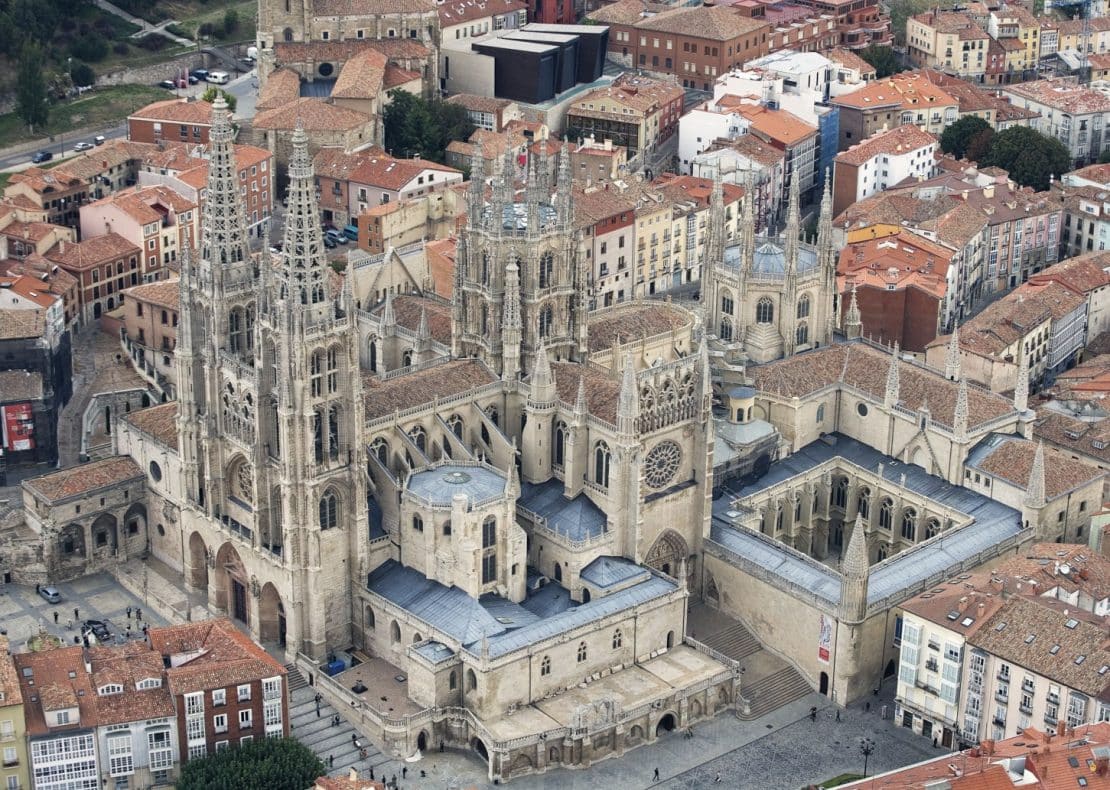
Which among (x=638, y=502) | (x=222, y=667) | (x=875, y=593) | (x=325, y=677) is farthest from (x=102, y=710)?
(x=875, y=593)

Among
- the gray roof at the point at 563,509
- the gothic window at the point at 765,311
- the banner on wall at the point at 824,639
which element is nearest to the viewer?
the banner on wall at the point at 824,639

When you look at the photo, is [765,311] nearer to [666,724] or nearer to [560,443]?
[560,443]

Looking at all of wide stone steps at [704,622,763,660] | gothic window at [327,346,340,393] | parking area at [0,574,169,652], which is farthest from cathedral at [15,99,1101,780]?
parking area at [0,574,169,652]

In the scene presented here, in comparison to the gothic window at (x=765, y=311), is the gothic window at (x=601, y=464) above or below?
below

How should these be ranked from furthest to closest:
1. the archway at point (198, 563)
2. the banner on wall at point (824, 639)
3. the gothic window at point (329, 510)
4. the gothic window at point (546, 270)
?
the archway at point (198, 563) < the gothic window at point (546, 270) < the banner on wall at point (824, 639) < the gothic window at point (329, 510)

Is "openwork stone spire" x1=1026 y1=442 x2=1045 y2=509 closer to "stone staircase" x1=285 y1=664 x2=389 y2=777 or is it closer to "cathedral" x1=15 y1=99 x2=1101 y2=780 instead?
"cathedral" x1=15 y1=99 x2=1101 y2=780

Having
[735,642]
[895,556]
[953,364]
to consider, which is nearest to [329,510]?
[735,642]

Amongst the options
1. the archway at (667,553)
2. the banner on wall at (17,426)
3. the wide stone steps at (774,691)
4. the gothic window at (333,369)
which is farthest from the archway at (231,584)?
the wide stone steps at (774,691)

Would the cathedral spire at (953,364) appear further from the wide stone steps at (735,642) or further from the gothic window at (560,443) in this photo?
the gothic window at (560,443)
